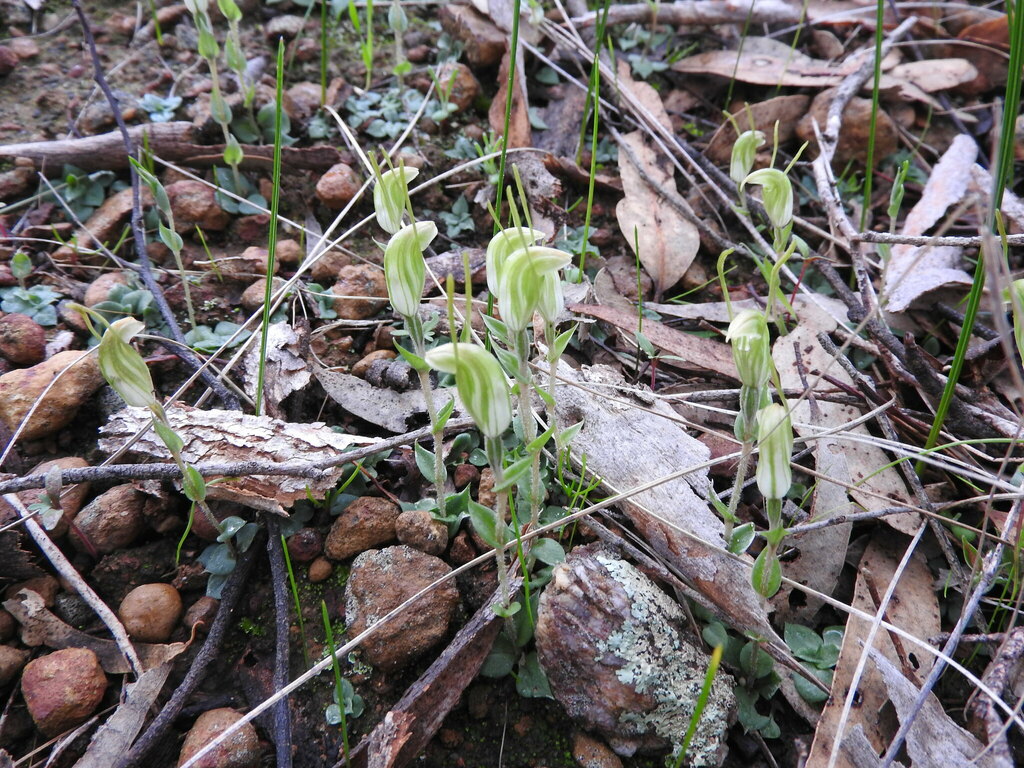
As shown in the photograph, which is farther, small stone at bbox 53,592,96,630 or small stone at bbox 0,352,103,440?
small stone at bbox 0,352,103,440

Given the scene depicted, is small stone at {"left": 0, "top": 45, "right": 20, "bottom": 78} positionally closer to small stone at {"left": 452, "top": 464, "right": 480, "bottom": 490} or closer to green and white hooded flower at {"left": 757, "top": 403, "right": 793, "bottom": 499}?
small stone at {"left": 452, "top": 464, "right": 480, "bottom": 490}

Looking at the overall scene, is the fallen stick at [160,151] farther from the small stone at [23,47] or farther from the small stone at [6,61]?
the small stone at [23,47]

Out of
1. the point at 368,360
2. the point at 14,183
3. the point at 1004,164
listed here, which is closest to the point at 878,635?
the point at 1004,164

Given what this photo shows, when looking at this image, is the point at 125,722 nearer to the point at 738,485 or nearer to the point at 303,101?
the point at 738,485

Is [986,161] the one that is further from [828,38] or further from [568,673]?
[568,673]

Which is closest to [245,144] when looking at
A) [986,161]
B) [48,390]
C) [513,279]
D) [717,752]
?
[48,390]

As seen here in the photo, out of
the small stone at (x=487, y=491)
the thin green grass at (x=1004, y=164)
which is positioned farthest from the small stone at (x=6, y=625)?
the thin green grass at (x=1004, y=164)

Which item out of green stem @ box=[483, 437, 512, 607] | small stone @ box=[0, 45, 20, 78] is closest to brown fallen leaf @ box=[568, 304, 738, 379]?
green stem @ box=[483, 437, 512, 607]
